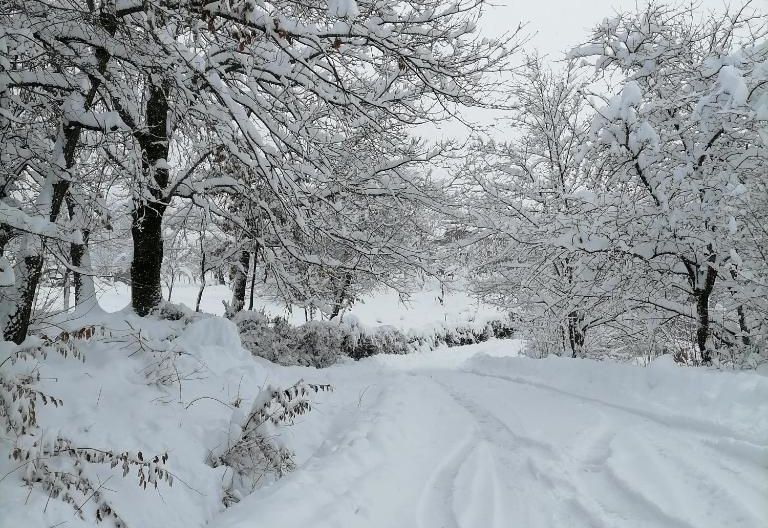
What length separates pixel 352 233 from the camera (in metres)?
8.11

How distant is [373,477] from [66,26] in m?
5.02

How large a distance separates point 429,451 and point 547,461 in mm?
1169

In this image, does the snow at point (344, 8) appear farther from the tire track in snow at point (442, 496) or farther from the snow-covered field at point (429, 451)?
the tire track in snow at point (442, 496)

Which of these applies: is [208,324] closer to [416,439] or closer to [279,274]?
[279,274]

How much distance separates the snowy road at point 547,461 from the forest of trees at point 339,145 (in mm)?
1798

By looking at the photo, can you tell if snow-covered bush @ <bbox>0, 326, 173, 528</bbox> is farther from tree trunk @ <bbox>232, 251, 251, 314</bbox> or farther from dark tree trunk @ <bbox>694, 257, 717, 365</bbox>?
tree trunk @ <bbox>232, 251, 251, 314</bbox>

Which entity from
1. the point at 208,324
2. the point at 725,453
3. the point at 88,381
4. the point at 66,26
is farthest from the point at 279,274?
the point at 725,453

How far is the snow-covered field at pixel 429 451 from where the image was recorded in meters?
2.94

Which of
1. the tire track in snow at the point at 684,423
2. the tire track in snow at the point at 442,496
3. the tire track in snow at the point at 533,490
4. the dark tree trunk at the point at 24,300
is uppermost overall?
the dark tree trunk at the point at 24,300

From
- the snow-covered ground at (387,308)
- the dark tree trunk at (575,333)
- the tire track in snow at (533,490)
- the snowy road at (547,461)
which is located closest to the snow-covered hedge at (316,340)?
the snow-covered ground at (387,308)

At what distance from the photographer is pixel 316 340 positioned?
12375 mm

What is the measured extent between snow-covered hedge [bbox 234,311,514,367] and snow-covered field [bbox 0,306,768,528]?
14.6ft

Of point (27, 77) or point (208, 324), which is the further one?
point (208, 324)

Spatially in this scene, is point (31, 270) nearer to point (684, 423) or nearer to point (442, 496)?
point (442, 496)
